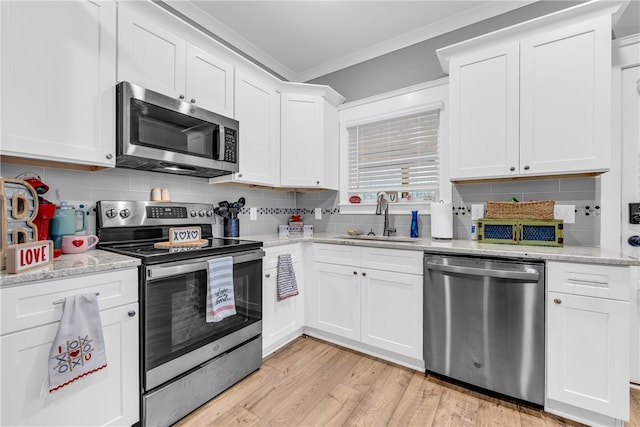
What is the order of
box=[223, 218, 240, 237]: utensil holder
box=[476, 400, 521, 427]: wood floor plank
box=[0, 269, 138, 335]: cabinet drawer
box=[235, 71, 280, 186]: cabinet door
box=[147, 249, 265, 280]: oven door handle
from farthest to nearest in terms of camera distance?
box=[223, 218, 240, 237]: utensil holder
box=[235, 71, 280, 186]: cabinet door
box=[476, 400, 521, 427]: wood floor plank
box=[147, 249, 265, 280]: oven door handle
box=[0, 269, 138, 335]: cabinet drawer

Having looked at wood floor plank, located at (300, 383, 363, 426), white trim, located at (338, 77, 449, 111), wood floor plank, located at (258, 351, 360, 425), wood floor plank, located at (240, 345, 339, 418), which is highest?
white trim, located at (338, 77, 449, 111)

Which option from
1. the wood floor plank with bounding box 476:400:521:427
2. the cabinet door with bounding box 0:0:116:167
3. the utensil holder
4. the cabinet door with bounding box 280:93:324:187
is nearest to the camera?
the cabinet door with bounding box 0:0:116:167

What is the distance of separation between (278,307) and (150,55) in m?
1.99

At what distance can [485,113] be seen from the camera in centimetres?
213

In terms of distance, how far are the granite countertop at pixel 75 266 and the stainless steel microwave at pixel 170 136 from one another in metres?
0.60

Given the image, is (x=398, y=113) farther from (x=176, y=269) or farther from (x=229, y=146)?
(x=176, y=269)

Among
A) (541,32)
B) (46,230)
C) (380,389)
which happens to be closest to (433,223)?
(380,389)

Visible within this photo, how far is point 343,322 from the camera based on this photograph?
2441mm

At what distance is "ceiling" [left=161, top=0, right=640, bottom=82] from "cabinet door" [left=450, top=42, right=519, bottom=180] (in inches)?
23.2

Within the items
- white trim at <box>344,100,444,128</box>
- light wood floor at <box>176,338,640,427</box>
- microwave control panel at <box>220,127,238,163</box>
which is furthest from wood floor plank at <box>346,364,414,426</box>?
white trim at <box>344,100,444,128</box>

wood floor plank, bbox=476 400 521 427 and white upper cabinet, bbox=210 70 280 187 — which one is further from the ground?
white upper cabinet, bbox=210 70 280 187

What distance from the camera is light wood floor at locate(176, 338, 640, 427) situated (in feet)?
5.33

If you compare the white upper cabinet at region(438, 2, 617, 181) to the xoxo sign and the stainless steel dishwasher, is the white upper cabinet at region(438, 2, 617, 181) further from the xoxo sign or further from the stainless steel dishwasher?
the xoxo sign

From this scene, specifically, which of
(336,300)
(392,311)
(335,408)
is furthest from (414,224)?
(335,408)
